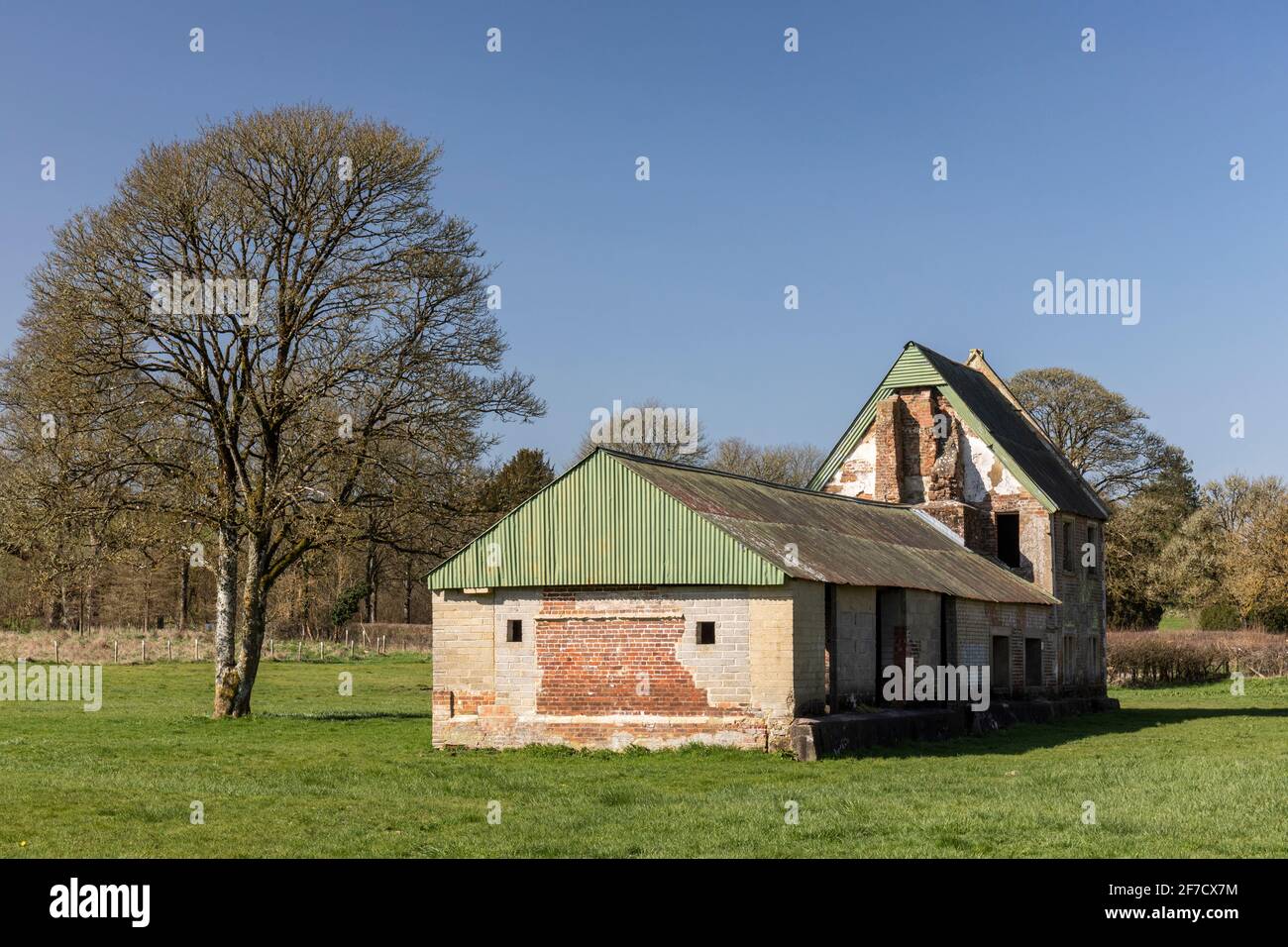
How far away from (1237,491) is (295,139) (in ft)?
207

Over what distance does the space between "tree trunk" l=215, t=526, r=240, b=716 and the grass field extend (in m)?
0.79

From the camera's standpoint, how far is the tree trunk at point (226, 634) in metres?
31.4

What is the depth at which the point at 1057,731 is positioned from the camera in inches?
1257

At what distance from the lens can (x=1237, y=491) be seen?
78.1 metres

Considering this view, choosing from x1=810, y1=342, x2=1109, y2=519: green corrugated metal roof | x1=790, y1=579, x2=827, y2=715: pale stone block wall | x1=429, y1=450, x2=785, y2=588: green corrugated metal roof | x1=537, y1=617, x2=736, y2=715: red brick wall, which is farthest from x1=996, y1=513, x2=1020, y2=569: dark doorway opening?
x1=537, y1=617, x2=736, y2=715: red brick wall

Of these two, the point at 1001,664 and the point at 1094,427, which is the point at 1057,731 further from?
the point at 1094,427

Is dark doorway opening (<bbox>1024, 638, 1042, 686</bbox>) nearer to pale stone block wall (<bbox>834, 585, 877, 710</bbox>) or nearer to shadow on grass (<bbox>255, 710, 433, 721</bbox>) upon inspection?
pale stone block wall (<bbox>834, 585, 877, 710</bbox>)

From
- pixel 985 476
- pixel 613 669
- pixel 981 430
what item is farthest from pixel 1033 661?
pixel 613 669

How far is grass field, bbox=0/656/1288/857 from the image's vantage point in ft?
45.6

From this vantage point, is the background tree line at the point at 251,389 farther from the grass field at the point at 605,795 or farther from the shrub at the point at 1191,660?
the shrub at the point at 1191,660

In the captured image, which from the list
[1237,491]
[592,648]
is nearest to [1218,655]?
[1237,491]
